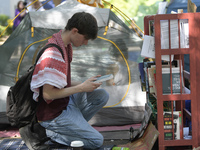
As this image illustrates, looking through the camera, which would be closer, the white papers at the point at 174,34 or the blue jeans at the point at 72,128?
the white papers at the point at 174,34

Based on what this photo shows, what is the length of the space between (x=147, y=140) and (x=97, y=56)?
4.89ft

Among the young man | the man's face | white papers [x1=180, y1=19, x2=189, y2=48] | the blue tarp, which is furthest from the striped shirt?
the blue tarp

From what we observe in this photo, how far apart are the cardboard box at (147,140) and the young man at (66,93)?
0.33m

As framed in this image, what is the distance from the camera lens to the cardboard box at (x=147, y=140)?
2770mm

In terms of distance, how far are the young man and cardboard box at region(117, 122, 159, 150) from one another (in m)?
0.33

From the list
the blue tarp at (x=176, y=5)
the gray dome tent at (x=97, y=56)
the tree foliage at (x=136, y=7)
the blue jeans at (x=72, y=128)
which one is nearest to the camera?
the blue jeans at (x=72, y=128)

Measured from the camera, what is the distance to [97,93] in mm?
3256

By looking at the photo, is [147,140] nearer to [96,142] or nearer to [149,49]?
[96,142]

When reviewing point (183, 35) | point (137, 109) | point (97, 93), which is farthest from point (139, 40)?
point (183, 35)

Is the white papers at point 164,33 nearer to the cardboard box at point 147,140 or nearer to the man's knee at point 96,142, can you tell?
the cardboard box at point 147,140

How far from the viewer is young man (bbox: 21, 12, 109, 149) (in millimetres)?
2699

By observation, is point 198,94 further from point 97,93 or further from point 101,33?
point 101,33

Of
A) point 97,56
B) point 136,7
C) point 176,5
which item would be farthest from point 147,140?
point 136,7

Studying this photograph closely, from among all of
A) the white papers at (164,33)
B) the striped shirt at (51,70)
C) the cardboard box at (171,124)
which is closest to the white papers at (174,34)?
the white papers at (164,33)
